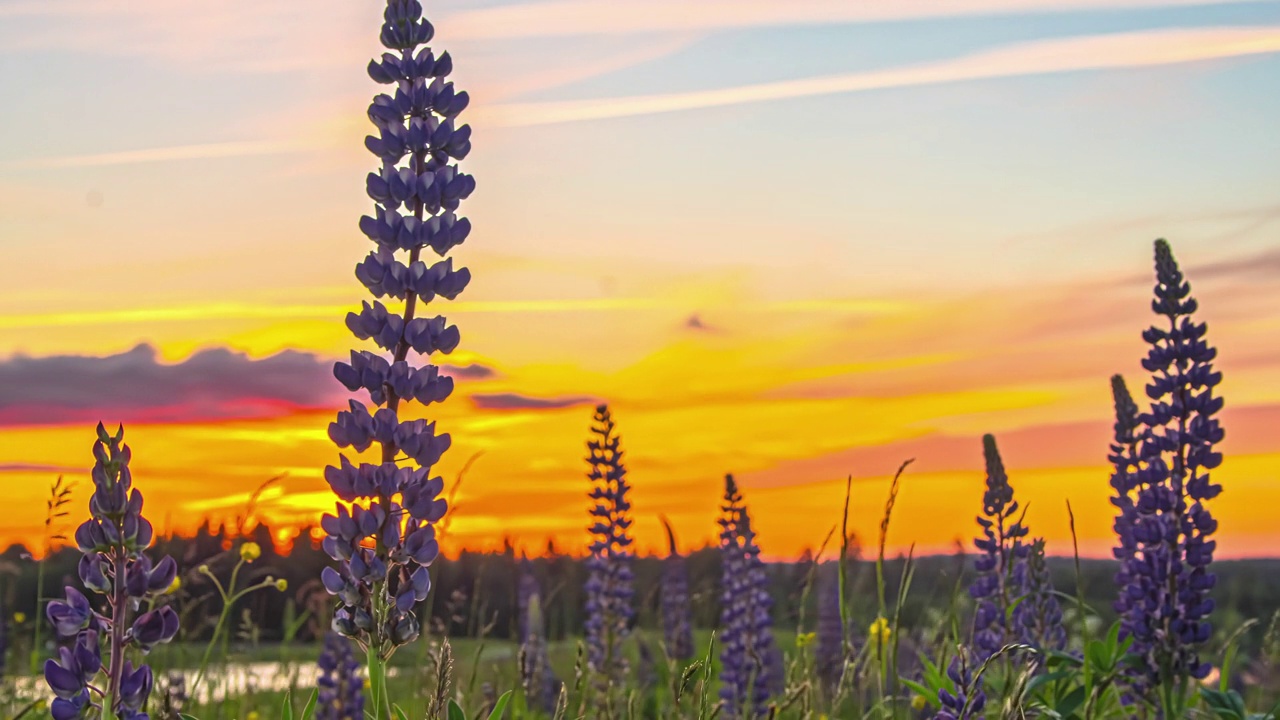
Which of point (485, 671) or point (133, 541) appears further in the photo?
point (485, 671)

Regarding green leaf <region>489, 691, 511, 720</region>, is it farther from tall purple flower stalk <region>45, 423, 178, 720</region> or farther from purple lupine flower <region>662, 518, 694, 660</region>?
purple lupine flower <region>662, 518, 694, 660</region>

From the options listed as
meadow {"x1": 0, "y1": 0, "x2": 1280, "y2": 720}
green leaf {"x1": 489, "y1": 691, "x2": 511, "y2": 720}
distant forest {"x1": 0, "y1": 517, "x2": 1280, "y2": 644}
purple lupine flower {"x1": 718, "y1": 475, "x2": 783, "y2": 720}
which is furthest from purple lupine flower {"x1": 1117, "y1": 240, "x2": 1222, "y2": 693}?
distant forest {"x1": 0, "y1": 517, "x2": 1280, "y2": 644}

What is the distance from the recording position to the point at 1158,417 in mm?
7500

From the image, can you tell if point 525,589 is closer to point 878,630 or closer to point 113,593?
point 878,630

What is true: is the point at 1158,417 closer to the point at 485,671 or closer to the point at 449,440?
the point at 449,440

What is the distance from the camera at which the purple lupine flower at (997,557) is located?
24.3 ft

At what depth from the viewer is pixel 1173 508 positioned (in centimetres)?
729

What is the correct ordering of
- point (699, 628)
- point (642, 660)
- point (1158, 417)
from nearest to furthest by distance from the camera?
point (1158, 417) < point (642, 660) < point (699, 628)

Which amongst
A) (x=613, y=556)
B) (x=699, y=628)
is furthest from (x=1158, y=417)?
(x=699, y=628)

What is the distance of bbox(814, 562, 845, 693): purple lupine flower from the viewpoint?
491 inches

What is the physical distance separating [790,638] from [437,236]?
46.2 ft

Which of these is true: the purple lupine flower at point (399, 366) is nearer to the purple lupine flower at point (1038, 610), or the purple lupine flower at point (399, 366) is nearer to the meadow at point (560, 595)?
the meadow at point (560, 595)

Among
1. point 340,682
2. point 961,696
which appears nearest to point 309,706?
point 961,696

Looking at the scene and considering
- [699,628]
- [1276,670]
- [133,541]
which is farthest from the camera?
[699,628]
